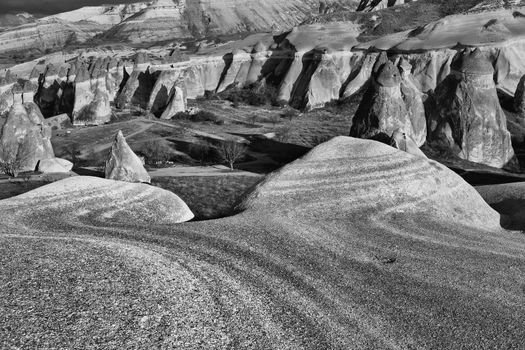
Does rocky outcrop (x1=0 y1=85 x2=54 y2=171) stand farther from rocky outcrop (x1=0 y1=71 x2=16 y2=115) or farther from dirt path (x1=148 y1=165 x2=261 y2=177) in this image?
rocky outcrop (x1=0 y1=71 x2=16 y2=115)

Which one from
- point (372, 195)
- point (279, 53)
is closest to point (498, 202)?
point (372, 195)

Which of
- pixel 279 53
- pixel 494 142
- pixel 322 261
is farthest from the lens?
pixel 279 53

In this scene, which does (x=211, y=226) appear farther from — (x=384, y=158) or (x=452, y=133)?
(x=452, y=133)

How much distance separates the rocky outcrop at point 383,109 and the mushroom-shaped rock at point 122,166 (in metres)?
19.2

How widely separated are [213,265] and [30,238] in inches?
280

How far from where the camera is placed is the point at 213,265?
623 inches

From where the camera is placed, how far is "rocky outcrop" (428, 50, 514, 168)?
140 ft

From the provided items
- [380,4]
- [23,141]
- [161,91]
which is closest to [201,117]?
[161,91]

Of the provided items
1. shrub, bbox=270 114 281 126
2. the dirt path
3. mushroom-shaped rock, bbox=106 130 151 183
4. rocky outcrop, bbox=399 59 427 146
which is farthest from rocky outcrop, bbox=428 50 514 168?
shrub, bbox=270 114 281 126

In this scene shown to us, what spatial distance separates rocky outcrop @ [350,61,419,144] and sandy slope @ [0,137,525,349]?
18.3 meters

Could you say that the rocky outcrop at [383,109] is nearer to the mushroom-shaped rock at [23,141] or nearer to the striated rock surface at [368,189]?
the striated rock surface at [368,189]

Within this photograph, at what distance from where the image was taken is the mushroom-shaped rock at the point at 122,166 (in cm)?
3544

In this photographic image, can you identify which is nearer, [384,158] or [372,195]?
[372,195]

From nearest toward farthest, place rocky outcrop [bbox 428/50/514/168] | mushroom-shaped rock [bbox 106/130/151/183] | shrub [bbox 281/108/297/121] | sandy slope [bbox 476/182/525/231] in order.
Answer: sandy slope [bbox 476/182/525/231]
mushroom-shaped rock [bbox 106/130/151/183]
rocky outcrop [bbox 428/50/514/168]
shrub [bbox 281/108/297/121]
